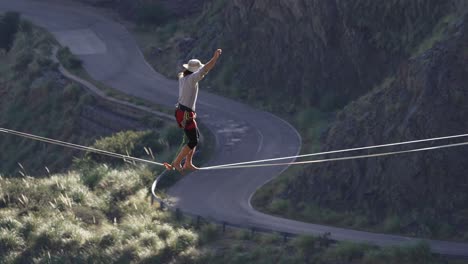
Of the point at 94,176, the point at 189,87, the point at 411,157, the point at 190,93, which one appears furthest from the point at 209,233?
the point at 189,87

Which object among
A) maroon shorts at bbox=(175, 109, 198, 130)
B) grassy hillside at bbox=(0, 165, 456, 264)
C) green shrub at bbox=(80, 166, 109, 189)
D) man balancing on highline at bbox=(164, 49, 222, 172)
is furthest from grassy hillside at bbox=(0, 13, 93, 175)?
maroon shorts at bbox=(175, 109, 198, 130)

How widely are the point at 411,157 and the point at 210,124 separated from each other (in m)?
16.3

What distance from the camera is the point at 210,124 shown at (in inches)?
1757

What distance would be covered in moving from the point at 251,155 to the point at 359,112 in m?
7.16

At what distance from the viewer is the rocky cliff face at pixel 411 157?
28859 mm

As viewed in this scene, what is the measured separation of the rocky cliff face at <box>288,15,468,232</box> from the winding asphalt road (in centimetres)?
151

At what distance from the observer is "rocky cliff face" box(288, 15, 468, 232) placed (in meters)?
28.9

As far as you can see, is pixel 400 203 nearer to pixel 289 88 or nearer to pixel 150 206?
pixel 150 206

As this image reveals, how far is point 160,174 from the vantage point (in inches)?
1410

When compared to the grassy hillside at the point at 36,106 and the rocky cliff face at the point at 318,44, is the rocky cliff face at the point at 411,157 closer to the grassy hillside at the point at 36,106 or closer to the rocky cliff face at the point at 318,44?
the rocky cliff face at the point at 318,44

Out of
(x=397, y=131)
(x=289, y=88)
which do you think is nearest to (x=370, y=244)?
(x=397, y=131)

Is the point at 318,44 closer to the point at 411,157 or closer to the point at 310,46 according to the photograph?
the point at 310,46

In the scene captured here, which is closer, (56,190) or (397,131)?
(397,131)

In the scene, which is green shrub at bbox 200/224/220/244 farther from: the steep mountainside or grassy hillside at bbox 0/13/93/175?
grassy hillside at bbox 0/13/93/175
